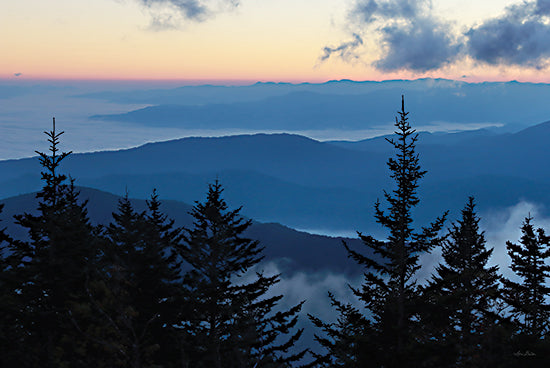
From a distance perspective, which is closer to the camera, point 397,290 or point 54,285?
point 397,290

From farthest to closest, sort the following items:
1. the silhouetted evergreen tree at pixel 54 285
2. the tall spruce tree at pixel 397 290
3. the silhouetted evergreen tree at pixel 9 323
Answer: the silhouetted evergreen tree at pixel 54 285, the silhouetted evergreen tree at pixel 9 323, the tall spruce tree at pixel 397 290

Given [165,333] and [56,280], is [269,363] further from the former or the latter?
[56,280]

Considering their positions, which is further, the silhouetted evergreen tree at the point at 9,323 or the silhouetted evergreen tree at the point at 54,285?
the silhouetted evergreen tree at the point at 54,285

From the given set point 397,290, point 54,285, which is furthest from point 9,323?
point 397,290

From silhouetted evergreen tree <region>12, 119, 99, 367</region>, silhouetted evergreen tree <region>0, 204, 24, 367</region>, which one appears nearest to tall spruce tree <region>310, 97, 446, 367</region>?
silhouetted evergreen tree <region>12, 119, 99, 367</region>

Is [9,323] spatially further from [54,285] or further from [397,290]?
[397,290]

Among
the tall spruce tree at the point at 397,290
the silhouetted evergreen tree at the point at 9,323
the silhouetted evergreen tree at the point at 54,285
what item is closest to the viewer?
the tall spruce tree at the point at 397,290

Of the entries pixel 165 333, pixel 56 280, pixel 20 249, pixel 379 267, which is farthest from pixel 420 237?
pixel 20 249

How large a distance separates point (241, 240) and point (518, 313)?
17.3 meters

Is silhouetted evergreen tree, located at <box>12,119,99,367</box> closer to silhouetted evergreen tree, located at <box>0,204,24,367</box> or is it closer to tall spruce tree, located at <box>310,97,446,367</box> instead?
silhouetted evergreen tree, located at <box>0,204,24,367</box>

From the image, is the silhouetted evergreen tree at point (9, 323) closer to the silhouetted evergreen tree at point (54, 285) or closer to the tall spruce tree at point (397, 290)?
the silhouetted evergreen tree at point (54, 285)

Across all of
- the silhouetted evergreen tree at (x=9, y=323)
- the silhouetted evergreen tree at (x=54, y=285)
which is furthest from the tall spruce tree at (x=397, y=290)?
the silhouetted evergreen tree at (x=9, y=323)

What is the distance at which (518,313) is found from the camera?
29.4 metres

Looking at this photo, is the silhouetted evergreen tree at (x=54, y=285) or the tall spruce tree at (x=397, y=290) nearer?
the tall spruce tree at (x=397, y=290)
